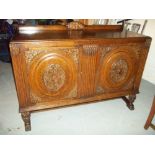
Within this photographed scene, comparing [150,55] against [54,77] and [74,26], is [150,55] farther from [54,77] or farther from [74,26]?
[54,77]

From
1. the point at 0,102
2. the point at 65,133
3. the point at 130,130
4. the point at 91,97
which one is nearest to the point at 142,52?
the point at 91,97

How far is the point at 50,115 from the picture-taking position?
6.35 feet

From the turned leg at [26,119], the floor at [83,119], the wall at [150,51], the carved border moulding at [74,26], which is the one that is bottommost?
the floor at [83,119]

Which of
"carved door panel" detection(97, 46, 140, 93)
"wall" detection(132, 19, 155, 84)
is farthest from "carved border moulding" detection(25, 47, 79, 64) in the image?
"wall" detection(132, 19, 155, 84)

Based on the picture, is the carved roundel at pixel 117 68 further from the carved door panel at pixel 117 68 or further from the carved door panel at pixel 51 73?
the carved door panel at pixel 51 73

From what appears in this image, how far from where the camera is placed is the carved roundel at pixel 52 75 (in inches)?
55.5

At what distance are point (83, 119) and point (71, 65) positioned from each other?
730mm

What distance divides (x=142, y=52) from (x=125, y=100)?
74 centimetres

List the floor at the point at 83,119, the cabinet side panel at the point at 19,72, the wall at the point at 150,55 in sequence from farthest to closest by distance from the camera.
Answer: the wall at the point at 150,55 < the floor at the point at 83,119 < the cabinet side panel at the point at 19,72

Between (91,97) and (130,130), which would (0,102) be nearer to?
(91,97)

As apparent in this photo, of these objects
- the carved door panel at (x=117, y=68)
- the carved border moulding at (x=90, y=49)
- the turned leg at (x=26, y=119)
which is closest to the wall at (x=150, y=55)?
the carved door panel at (x=117, y=68)

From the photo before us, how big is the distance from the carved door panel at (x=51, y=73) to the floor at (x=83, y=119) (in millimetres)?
367

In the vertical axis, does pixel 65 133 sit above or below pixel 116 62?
below
